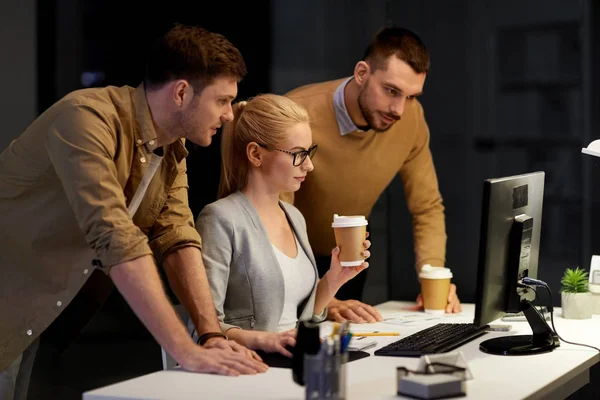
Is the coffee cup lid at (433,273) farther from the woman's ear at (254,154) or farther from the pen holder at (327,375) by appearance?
the pen holder at (327,375)

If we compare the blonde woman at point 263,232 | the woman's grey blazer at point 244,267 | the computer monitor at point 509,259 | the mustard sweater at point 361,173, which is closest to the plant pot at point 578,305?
the computer monitor at point 509,259

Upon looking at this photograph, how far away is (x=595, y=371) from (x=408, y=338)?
8.52ft

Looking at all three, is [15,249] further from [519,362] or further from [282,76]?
[282,76]

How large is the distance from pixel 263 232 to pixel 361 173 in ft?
3.10

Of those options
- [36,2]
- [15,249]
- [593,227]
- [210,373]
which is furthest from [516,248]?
[36,2]

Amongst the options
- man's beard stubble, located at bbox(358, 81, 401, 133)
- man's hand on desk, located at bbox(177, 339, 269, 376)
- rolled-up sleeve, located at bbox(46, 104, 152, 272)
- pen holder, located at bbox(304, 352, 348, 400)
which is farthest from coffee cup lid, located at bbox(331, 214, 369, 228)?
pen holder, located at bbox(304, 352, 348, 400)

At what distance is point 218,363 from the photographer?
230cm

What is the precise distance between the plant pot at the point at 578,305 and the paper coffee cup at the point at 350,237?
88 cm

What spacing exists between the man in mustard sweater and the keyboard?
504 millimetres

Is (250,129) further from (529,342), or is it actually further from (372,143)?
(529,342)

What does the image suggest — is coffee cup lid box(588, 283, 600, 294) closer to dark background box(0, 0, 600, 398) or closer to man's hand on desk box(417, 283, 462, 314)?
man's hand on desk box(417, 283, 462, 314)

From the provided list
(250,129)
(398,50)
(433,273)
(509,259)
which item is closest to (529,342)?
(509,259)

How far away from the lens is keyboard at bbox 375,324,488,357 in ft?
8.35

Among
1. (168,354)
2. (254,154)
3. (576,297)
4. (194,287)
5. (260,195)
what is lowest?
(168,354)
